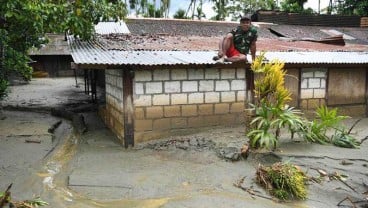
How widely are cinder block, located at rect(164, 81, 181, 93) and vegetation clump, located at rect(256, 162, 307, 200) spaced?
10.3 feet

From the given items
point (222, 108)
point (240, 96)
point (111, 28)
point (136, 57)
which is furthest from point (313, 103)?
point (111, 28)

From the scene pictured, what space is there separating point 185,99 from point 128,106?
4.45 ft

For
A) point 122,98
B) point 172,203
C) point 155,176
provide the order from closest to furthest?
point 172,203 → point 155,176 → point 122,98

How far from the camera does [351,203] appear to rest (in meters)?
6.01

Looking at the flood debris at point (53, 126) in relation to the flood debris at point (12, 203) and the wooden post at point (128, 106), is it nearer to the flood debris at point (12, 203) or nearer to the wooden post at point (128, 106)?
the wooden post at point (128, 106)

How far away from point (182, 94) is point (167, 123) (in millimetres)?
752

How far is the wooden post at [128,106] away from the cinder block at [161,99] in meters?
0.54

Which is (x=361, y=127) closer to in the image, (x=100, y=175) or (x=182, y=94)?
(x=182, y=94)

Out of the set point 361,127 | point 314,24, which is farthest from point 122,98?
point 314,24

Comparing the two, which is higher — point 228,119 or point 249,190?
point 228,119

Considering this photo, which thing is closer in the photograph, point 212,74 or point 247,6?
point 212,74

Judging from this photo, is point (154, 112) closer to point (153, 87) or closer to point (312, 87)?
point (153, 87)

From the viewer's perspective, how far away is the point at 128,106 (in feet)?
27.7

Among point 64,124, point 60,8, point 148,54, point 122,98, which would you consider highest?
point 60,8
